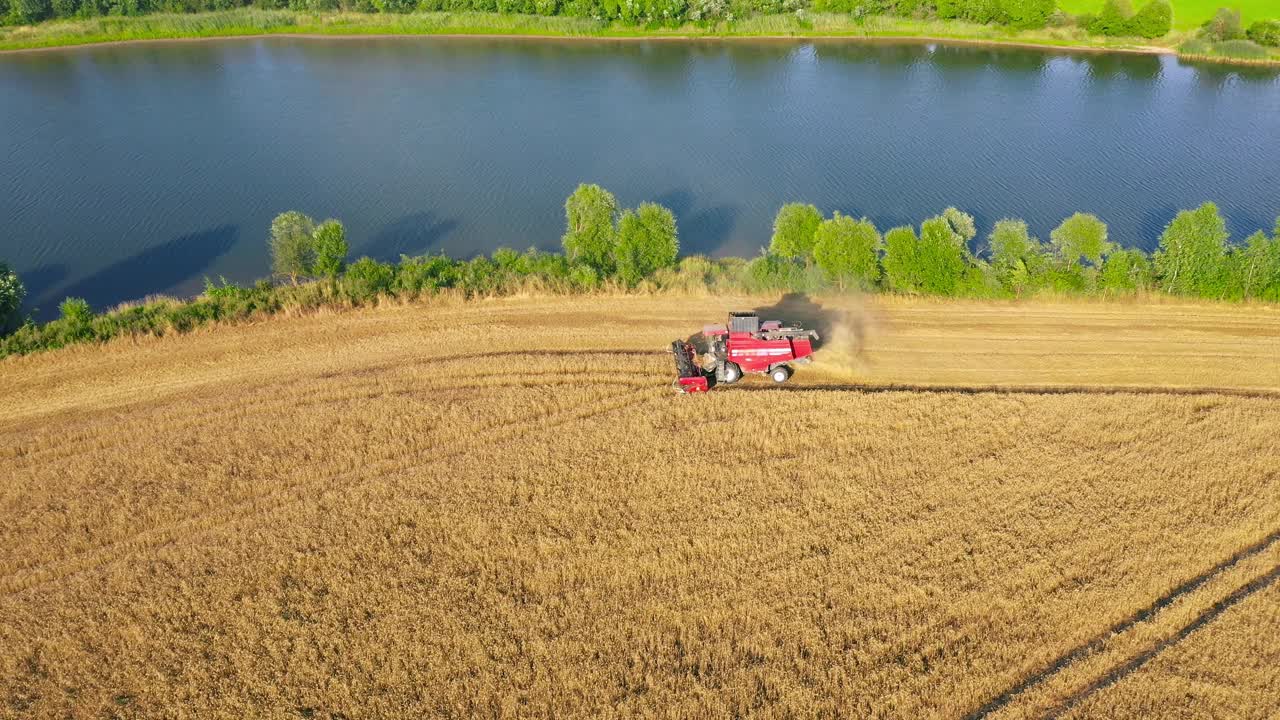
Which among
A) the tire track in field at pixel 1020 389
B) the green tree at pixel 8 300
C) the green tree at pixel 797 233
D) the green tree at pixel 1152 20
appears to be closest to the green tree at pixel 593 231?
the green tree at pixel 797 233

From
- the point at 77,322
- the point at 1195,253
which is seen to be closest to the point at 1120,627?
the point at 1195,253

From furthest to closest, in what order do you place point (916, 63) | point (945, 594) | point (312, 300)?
1. point (916, 63)
2. point (312, 300)
3. point (945, 594)

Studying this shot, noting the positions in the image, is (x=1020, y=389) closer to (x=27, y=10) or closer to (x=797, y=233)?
(x=797, y=233)

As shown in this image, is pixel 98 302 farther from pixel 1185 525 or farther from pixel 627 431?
pixel 1185 525

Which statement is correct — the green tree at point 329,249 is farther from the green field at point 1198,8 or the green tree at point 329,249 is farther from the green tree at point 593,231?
the green field at point 1198,8

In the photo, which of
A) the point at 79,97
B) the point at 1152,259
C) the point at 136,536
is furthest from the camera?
the point at 79,97

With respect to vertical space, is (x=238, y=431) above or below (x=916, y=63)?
below

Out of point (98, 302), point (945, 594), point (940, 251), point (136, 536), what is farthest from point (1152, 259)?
point (98, 302)
